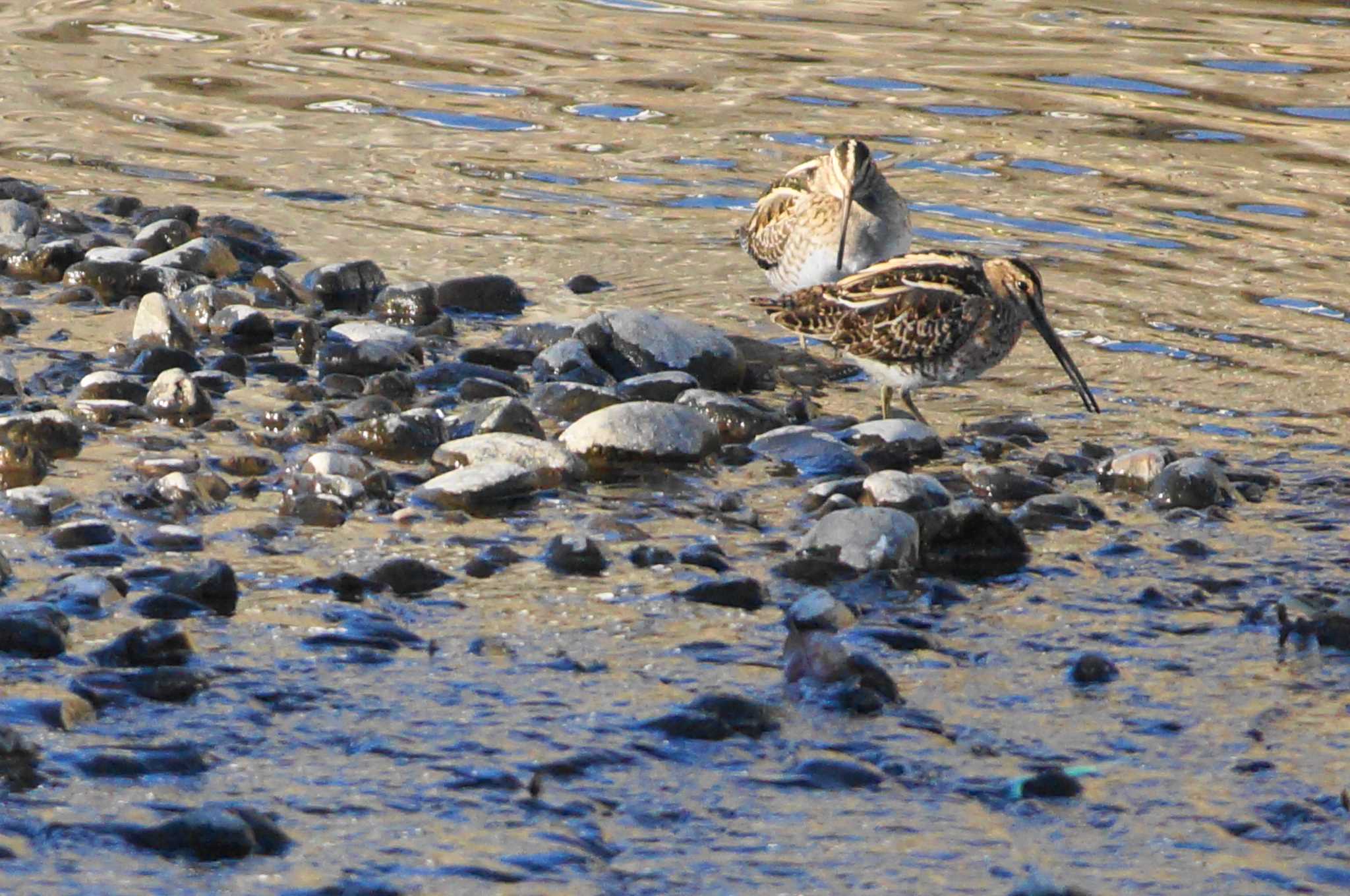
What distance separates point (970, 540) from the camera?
7027 millimetres

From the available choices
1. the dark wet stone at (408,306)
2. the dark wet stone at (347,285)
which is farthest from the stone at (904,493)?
the dark wet stone at (347,285)

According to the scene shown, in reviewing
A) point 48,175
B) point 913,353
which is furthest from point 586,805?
point 48,175

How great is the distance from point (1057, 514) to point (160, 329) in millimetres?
4525

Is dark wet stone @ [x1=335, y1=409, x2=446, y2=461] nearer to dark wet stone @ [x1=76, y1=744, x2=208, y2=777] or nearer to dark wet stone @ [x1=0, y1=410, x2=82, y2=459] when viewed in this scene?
dark wet stone @ [x1=0, y1=410, x2=82, y2=459]

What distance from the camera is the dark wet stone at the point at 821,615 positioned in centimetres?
627

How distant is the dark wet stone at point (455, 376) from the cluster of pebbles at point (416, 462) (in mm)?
13

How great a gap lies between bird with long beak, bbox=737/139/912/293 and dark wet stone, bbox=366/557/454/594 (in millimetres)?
4432

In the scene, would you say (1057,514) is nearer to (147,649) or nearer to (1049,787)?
(1049,787)

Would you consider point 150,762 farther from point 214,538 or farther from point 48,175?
point 48,175

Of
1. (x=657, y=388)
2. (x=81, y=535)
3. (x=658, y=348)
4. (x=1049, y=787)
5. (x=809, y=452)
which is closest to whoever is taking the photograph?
(x=1049, y=787)

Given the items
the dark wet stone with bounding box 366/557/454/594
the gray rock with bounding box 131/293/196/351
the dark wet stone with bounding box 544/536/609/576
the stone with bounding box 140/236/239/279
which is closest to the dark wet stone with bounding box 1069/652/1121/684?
the dark wet stone with bounding box 544/536/609/576

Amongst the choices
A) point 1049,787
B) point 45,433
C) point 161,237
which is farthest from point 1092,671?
point 161,237

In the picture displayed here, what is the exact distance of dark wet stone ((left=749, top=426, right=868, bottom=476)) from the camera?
8094 mm

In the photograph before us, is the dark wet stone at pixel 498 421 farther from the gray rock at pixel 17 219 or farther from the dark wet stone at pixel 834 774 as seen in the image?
the gray rock at pixel 17 219
